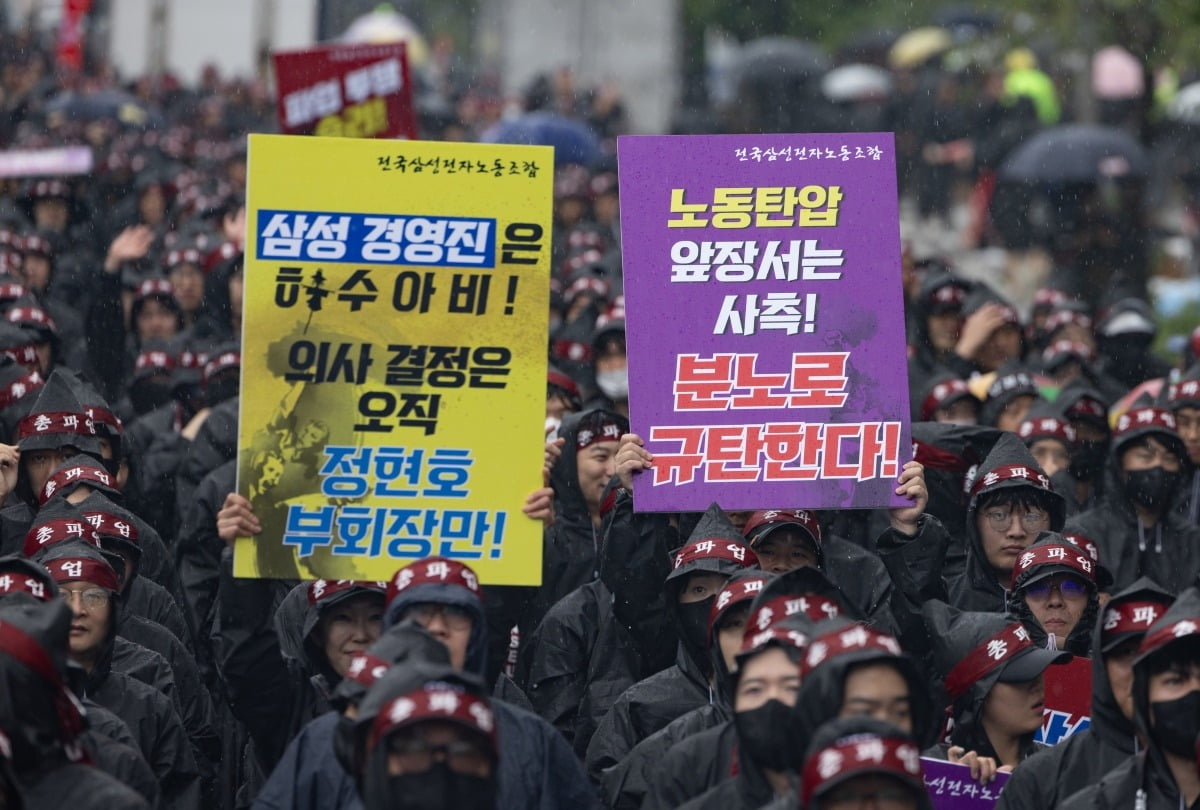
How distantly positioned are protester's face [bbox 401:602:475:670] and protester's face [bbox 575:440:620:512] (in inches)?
103

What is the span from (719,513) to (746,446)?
27 cm

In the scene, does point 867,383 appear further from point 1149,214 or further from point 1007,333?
point 1149,214

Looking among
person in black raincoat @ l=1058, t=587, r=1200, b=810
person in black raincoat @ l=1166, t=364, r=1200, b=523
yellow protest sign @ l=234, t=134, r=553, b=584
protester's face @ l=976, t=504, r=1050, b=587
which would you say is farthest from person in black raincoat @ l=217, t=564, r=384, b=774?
person in black raincoat @ l=1166, t=364, r=1200, b=523

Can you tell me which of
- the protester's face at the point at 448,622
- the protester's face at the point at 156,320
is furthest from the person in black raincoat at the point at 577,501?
the protester's face at the point at 156,320

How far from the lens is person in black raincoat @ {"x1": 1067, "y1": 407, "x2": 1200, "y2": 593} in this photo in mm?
9703

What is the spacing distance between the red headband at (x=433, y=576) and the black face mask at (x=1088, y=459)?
4744 millimetres

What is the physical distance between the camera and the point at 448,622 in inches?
252

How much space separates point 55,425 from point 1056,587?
3952mm

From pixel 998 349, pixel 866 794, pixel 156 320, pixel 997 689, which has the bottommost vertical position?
pixel 866 794

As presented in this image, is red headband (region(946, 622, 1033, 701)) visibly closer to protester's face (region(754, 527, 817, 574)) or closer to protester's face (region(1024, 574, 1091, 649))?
protester's face (region(1024, 574, 1091, 649))

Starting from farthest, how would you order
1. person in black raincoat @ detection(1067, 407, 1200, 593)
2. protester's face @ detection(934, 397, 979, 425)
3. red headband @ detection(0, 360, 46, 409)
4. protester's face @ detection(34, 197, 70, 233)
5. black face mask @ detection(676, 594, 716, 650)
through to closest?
protester's face @ detection(34, 197, 70, 233), protester's face @ detection(934, 397, 979, 425), person in black raincoat @ detection(1067, 407, 1200, 593), red headband @ detection(0, 360, 46, 409), black face mask @ detection(676, 594, 716, 650)

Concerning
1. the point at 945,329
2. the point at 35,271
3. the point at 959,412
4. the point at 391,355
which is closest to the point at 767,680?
the point at 391,355

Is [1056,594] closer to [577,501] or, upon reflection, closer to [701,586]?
[701,586]

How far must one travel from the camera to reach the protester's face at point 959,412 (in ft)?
34.1
